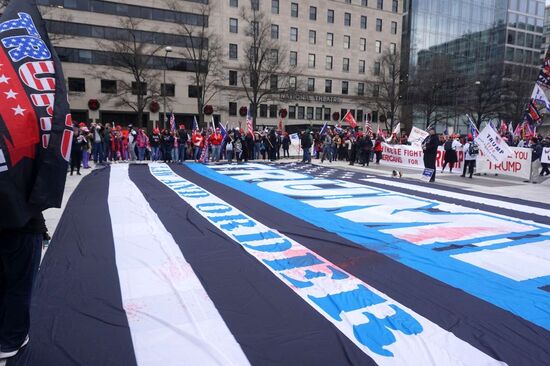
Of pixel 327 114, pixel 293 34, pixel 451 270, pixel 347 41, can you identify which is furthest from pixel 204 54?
pixel 451 270

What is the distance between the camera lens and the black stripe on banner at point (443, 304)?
318cm

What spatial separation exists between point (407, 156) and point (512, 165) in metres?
4.99

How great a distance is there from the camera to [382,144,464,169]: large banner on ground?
703 inches

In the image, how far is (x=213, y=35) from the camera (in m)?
48.0

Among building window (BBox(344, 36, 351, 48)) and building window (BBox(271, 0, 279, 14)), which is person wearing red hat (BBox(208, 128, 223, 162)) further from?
building window (BBox(344, 36, 351, 48))

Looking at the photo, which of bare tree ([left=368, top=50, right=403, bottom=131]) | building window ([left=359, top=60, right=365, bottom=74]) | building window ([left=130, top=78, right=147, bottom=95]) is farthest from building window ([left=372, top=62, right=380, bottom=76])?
building window ([left=130, top=78, right=147, bottom=95])

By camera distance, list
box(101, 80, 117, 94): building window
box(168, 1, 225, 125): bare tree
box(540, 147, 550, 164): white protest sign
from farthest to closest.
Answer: box(168, 1, 225, 125): bare tree, box(101, 80, 117, 94): building window, box(540, 147, 550, 164): white protest sign

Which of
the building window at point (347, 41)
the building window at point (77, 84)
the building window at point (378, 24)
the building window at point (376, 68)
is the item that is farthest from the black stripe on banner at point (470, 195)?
the building window at point (378, 24)

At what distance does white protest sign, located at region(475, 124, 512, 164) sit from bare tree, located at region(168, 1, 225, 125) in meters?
34.4

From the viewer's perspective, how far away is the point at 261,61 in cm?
4662

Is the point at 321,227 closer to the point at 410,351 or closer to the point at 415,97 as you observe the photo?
the point at 410,351

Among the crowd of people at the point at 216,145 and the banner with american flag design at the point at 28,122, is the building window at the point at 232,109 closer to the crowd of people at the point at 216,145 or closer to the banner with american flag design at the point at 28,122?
the crowd of people at the point at 216,145

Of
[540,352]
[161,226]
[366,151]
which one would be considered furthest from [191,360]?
[366,151]

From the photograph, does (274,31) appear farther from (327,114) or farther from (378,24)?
(378,24)
